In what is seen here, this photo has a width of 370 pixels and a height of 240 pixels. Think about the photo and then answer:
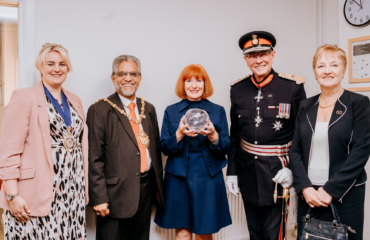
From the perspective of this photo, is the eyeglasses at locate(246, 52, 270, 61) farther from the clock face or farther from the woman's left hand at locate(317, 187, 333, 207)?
the clock face

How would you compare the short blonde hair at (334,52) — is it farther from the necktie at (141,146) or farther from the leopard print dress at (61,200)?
the leopard print dress at (61,200)

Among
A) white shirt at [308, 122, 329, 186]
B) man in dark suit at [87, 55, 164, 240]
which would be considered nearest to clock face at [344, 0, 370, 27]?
white shirt at [308, 122, 329, 186]

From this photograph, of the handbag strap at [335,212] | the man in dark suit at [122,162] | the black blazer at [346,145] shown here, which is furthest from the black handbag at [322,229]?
the man in dark suit at [122,162]

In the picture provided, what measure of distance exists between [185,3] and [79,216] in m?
2.09

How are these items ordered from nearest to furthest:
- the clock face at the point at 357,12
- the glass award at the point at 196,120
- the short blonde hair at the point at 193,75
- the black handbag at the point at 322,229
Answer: the black handbag at the point at 322,229
the glass award at the point at 196,120
the short blonde hair at the point at 193,75
the clock face at the point at 357,12

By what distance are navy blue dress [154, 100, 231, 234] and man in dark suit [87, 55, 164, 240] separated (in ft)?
0.37

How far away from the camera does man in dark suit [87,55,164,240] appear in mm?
1908

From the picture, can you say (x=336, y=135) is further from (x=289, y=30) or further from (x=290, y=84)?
(x=289, y=30)

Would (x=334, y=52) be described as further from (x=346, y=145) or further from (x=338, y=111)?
(x=346, y=145)

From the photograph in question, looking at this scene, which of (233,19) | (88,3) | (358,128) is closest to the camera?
(358,128)

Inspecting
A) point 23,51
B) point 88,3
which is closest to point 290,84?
point 88,3

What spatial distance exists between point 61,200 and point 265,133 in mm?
1408

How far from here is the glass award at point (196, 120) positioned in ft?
6.11

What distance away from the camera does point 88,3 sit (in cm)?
234
